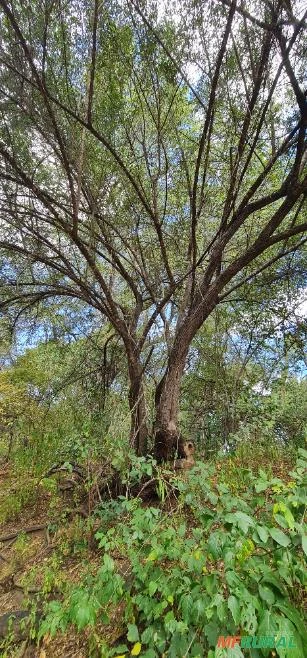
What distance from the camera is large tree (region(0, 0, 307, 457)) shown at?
2471 mm

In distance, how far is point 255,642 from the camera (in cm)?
112

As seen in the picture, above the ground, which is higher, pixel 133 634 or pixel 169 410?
pixel 169 410

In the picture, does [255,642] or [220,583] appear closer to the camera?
[255,642]

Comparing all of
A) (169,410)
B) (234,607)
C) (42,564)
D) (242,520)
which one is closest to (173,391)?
(169,410)

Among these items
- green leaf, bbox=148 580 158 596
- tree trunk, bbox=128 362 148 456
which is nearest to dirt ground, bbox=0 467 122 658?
green leaf, bbox=148 580 158 596

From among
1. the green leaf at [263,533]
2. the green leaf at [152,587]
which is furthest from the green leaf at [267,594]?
the green leaf at [152,587]

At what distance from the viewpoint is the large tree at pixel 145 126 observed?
247 cm

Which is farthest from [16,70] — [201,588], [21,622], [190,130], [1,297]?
[21,622]

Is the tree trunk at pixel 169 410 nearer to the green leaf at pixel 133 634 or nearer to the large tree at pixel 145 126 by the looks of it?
the large tree at pixel 145 126

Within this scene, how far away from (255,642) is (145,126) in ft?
13.3

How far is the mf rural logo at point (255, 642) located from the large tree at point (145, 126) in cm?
191

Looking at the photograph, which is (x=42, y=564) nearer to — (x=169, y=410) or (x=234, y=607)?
(x=169, y=410)

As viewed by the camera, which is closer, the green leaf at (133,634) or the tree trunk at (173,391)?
the green leaf at (133,634)

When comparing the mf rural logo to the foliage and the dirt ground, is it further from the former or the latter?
the dirt ground
